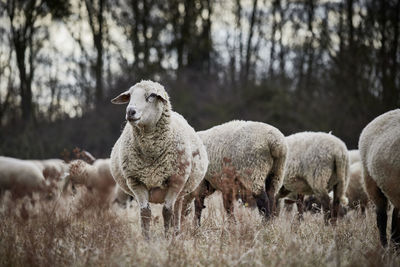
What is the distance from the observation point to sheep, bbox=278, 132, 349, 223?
673 cm

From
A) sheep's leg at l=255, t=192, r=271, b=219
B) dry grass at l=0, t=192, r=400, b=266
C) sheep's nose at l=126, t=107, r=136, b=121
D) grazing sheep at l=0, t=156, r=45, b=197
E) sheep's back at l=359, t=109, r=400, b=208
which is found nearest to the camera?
dry grass at l=0, t=192, r=400, b=266

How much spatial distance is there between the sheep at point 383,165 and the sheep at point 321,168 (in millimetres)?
2053

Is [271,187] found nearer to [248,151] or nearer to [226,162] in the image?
[248,151]

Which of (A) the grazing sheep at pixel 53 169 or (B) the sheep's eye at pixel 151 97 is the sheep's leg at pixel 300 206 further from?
(A) the grazing sheep at pixel 53 169

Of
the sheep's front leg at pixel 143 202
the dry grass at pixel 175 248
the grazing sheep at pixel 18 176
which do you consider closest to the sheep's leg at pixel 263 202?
the dry grass at pixel 175 248

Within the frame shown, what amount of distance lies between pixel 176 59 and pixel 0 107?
776cm

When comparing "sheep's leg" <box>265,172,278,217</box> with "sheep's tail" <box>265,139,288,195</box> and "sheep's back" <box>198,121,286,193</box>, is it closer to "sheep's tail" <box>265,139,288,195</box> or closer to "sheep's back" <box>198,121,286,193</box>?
"sheep's tail" <box>265,139,288,195</box>

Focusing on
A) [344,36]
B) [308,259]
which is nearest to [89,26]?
[344,36]

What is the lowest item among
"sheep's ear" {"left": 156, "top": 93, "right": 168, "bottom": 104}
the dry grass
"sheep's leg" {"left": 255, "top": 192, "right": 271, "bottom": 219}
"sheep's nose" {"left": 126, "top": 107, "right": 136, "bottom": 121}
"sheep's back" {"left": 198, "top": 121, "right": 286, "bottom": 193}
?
"sheep's leg" {"left": 255, "top": 192, "right": 271, "bottom": 219}

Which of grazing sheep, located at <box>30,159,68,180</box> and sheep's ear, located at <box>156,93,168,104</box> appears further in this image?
grazing sheep, located at <box>30,159,68,180</box>

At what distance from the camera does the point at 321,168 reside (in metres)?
6.74

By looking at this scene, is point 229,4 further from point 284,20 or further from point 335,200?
point 335,200

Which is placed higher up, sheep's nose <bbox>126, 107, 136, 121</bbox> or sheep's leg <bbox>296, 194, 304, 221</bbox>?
sheep's nose <bbox>126, 107, 136, 121</bbox>

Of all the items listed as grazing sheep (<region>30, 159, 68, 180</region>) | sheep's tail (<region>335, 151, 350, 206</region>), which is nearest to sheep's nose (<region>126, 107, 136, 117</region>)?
Answer: grazing sheep (<region>30, 159, 68, 180</region>)
